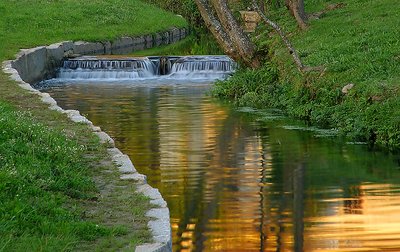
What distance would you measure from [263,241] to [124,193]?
148 cm

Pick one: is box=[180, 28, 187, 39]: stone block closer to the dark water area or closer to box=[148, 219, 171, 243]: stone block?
the dark water area

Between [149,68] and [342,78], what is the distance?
43.0 ft

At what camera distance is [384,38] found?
22594 mm

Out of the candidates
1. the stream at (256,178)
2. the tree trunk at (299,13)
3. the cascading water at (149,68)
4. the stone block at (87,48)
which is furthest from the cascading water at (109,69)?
the stream at (256,178)

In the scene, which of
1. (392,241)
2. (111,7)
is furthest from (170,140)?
(111,7)

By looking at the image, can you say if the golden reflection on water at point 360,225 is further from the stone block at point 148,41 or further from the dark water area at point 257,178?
the stone block at point 148,41

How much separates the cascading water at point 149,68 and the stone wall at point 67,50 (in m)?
0.64

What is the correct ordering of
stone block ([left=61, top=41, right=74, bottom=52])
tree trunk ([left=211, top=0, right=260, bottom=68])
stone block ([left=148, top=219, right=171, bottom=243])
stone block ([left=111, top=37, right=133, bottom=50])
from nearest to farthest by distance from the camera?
1. stone block ([left=148, top=219, right=171, bottom=243])
2. tree trunk ([left=211, top=0, right=260, bottom=68])
3. stone block ([left=61, top=41, right=74, bottom=52])
4. stone block ([left=111, top=37, right=133, bottom=50])

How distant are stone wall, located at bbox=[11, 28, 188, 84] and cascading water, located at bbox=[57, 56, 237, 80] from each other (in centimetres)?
64

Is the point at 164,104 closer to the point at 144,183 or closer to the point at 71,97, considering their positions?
the point at 71,97

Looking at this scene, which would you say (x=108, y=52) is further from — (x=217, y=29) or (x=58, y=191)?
(x=58, y=191)

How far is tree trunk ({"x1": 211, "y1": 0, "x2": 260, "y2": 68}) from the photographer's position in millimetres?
24109

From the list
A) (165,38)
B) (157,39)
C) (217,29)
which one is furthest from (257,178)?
(165,38)

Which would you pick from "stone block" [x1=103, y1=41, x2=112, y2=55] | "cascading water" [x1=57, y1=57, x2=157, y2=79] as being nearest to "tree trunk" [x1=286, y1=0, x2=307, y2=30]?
"cascading water" [x1=57, y1=57, x2=157, y2=79]
